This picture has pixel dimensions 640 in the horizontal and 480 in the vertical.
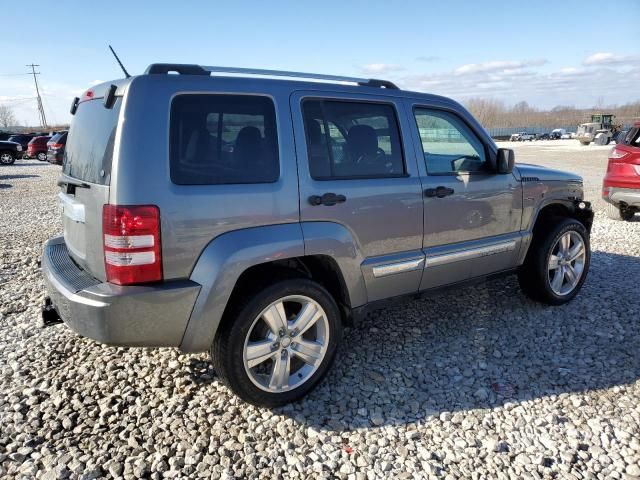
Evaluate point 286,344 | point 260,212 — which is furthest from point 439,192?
point 286,344

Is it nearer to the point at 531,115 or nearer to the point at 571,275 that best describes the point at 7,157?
the point at 571,275

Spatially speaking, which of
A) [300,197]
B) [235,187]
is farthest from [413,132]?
[235,187]

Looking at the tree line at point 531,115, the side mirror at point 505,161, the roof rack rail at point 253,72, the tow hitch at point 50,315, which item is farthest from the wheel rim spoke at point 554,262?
the tree line at point 531,115

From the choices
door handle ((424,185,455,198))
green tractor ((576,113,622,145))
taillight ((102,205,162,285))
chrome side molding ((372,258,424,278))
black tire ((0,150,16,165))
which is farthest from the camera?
green tractor ((576,113,622,145))

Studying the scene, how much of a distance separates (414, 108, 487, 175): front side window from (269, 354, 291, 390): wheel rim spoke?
170 centimetres

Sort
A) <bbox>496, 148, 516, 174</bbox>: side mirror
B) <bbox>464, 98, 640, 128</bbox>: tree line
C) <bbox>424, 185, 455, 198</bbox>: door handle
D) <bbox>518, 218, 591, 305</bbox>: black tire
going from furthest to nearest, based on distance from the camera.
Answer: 1. <bbox>464, 98, 640, 128</bbox>: tree line
2. <bbox>518, 218, 591, 305</bbox>: black tire
3. <bbox>496, 148, 516, 174</bbox>: side mirror
4. <bbox>424, 185, 455, 198</bbox>: door handle

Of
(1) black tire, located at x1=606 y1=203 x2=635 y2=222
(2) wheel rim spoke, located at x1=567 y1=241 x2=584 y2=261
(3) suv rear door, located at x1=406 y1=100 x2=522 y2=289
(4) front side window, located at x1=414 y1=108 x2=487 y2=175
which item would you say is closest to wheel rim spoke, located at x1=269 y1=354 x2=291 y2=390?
(3) suv rear door, located at x1=406 y1=100 x2=522 y2=289

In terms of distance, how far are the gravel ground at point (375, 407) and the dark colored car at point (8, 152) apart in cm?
2502

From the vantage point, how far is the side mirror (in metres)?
3.70

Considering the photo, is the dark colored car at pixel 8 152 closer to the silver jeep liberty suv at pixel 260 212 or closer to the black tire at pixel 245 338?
the silver jeep liberty suv at pixel 260 212

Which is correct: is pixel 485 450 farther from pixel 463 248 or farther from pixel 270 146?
pixel 270 146

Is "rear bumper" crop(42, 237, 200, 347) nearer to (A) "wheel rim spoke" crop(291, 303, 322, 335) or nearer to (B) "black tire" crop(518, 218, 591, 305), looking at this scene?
(A) "wheel rim spoke" crop(291, 303, 322, 335)

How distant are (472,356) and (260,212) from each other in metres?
2.01

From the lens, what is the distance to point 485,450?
8.41ft
